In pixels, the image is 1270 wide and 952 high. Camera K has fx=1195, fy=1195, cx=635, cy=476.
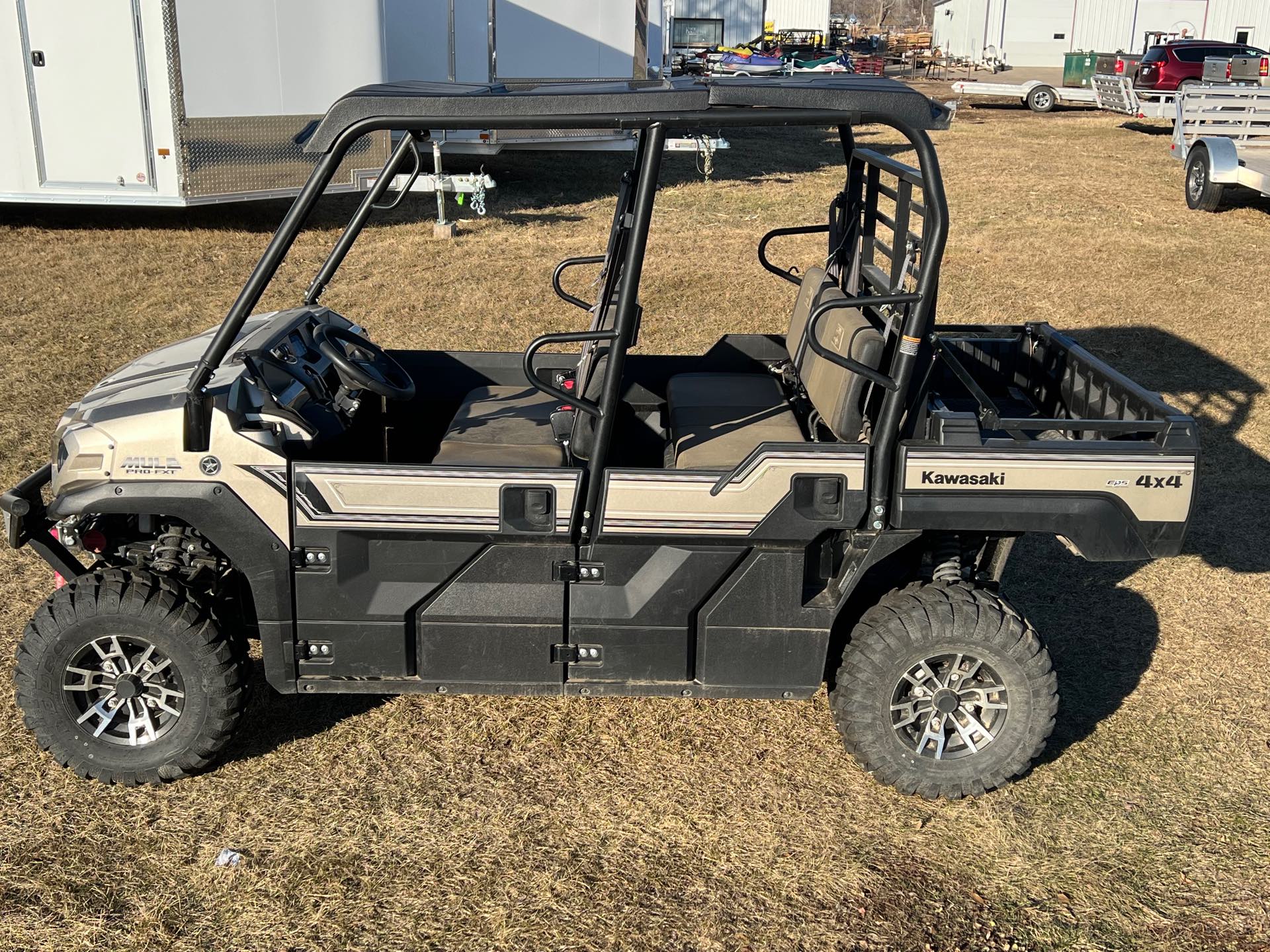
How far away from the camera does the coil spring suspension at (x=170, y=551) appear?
12.8 ft

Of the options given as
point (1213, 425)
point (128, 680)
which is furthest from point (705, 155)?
point (128, 680)

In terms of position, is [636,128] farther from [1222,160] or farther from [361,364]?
[1222,160]

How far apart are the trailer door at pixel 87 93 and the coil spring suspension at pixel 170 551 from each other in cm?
681

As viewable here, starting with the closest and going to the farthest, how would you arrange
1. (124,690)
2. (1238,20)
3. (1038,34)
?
(124,690), (1238,20), (1038,34)

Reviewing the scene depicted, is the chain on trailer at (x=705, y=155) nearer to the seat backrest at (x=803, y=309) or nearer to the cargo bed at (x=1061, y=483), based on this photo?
the seat backrest at (x=803, y=309)

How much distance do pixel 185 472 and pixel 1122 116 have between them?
25.5 metres

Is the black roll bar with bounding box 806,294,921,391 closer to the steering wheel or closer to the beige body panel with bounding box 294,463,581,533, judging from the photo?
the beige body panel with bounding box 294,463,581,533

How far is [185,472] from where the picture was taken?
3576 mm

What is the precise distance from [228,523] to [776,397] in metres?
2.20

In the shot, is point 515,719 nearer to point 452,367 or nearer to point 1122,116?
point 452,367

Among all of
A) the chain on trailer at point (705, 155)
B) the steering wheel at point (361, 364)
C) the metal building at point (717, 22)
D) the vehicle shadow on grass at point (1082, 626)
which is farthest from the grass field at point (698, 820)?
the metal building at point (717, 22)

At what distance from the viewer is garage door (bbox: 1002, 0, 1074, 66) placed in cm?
4516

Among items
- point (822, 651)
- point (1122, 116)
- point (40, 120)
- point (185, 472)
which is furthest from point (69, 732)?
point (1122, 116)

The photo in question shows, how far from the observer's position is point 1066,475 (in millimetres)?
3668
